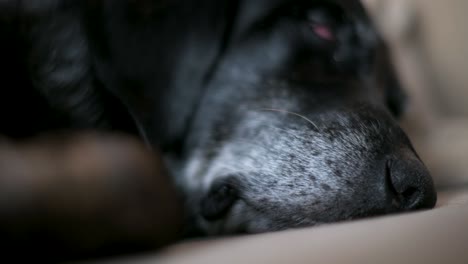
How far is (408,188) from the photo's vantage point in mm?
690

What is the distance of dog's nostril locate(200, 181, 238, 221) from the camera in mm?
802

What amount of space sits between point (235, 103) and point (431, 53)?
0.95 metres

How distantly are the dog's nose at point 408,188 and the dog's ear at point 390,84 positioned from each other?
0.39 m

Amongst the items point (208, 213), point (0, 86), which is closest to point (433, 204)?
point (208, 213)

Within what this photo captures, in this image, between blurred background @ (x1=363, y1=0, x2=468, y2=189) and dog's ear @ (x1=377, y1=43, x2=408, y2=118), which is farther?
blurred background @ (x1=363, y1=0, x2=468, y2=189)

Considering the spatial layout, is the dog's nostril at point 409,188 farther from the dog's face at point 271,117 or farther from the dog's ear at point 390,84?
the dog's ear at point 390,84

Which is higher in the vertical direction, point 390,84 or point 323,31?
point 323,31

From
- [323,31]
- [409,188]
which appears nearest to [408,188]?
[409,188]

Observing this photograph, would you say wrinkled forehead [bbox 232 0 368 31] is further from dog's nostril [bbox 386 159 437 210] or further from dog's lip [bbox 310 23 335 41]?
dog's nostril [bbox 386 159 437 210]

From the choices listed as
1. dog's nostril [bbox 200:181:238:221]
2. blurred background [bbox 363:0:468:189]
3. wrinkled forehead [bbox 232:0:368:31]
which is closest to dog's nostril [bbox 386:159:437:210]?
dog's nostril [bbox 200:181:238:221]

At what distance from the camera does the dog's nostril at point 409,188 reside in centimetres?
69

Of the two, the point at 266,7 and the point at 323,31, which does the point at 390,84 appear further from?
the point at 266,7

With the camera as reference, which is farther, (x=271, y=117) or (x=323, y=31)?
(x=323, y=31)

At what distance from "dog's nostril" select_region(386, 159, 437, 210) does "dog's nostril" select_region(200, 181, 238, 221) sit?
0.23m
